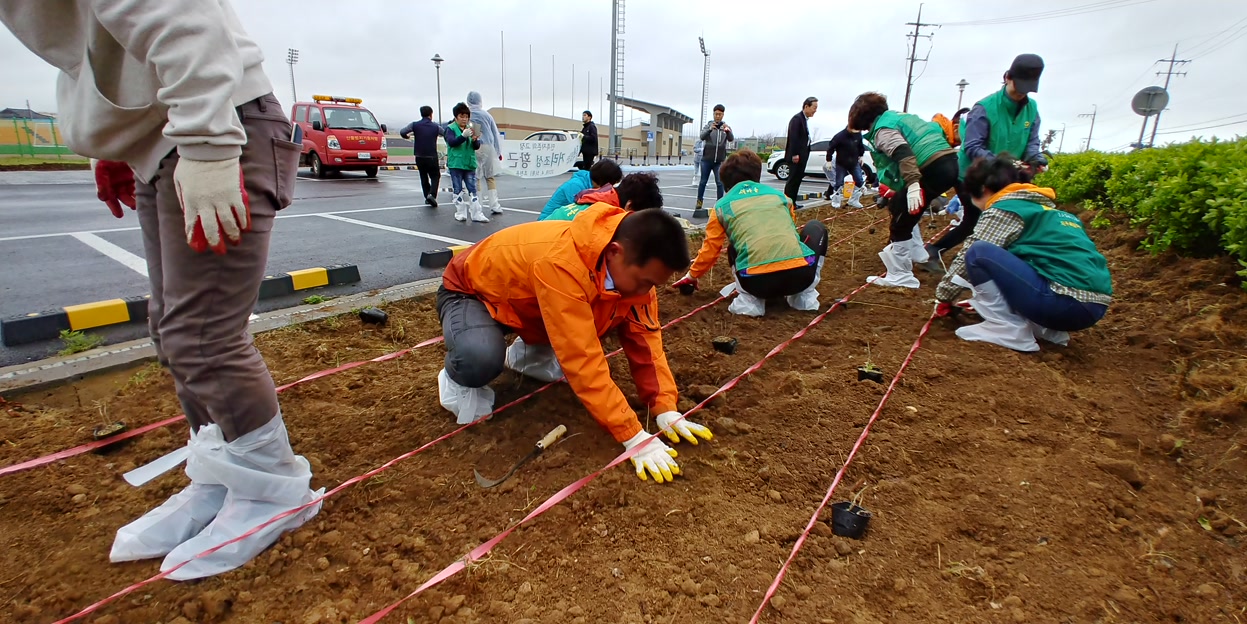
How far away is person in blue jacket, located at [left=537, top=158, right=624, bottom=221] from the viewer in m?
4.27

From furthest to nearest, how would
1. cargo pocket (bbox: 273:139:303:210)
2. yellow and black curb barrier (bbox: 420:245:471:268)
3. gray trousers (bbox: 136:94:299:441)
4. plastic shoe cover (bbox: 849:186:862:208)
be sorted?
plastic shoe cover (bbox: 849:186:862:208), yellow and black curb barrier (bbox: 420:245:471:268), cargo pocket (bbox: 273:139:303:210), gray trousers (bbox: 136:94:299:441)

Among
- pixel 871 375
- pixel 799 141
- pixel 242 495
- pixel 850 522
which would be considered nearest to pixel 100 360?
pixel 242 495

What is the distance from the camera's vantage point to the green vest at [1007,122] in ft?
14.2

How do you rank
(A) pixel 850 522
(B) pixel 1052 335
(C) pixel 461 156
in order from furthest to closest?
(C) pixel 461 156 < (B) pixel 1052 335 < (A) pixel 850 522

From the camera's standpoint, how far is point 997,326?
10.8 ft

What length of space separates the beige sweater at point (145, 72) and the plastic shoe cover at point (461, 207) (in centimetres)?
651

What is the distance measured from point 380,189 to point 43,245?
7061 mm

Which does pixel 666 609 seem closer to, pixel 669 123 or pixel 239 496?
pixel 239 496

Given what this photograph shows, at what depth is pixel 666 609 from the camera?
156cm

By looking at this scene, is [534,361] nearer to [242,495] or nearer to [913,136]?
[242,495]

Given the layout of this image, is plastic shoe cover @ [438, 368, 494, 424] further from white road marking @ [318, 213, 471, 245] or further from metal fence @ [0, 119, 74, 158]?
metal fence @ [0, 119, 74, 158]

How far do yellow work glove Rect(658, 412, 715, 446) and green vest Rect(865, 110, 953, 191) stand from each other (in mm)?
Answer: 3237

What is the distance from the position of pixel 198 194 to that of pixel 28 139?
75.5ft

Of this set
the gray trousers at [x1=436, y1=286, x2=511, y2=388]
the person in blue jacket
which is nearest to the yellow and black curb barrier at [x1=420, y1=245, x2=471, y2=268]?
the person in blue jacket
